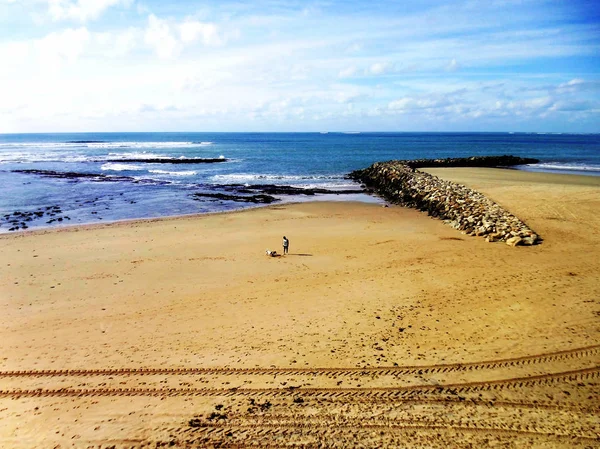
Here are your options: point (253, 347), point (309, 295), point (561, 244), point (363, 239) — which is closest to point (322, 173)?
point (363, 239)

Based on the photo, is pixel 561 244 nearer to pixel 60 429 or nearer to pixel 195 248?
pixel 195 248

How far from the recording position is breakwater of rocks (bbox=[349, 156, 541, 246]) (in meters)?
16.4

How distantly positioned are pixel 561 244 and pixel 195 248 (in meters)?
14.4

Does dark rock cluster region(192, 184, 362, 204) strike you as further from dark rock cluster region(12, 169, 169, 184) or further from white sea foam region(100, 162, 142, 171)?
white sea foam region(100, 162, 142, 171)

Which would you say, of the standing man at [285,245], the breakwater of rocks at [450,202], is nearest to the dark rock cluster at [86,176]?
the breakwater of rocks at [450,202]

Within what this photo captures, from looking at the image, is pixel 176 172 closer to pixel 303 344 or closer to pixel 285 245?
pixel 285 245

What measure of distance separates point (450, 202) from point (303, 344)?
16.4m

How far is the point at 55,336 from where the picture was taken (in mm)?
9070

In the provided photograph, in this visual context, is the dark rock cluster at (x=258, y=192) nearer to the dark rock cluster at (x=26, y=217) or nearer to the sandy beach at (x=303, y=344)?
the dark rock cluster at (x=26, y=217)

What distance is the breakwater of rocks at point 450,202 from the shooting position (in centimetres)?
1644

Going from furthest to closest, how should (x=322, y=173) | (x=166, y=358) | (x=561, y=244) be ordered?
(x=322, y=173) < (x=561, y=244) < (x=166, y=358)

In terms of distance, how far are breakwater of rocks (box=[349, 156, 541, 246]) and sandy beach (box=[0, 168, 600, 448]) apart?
38.1 inches

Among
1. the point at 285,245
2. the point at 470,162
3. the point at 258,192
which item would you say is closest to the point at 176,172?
the point at 258,192

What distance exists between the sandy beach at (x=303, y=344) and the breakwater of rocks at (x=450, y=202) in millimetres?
968
